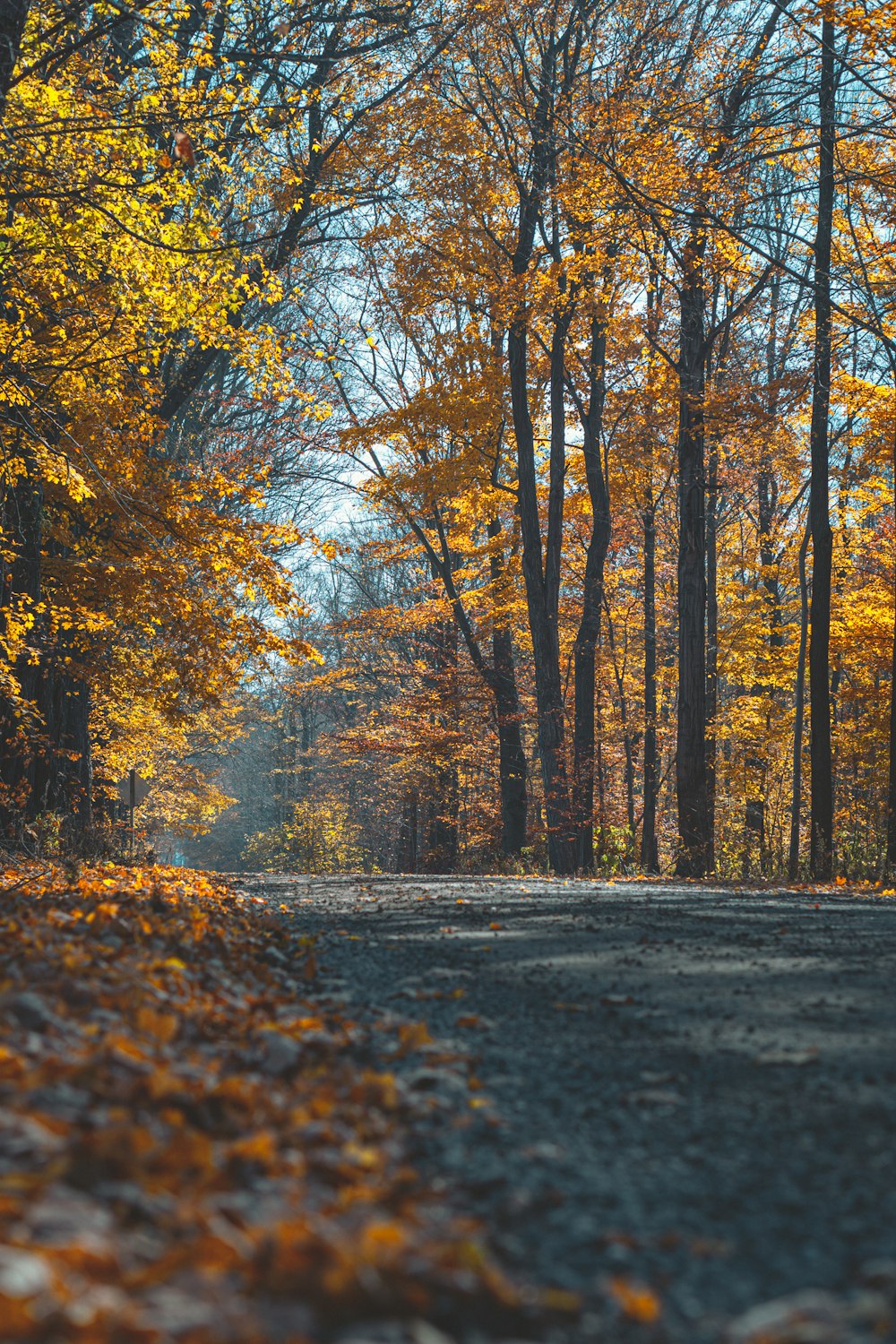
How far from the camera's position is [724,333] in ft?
60.4

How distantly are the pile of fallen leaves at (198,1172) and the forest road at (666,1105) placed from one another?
203mm

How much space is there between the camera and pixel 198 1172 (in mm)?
1930

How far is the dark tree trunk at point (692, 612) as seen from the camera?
13281 mm

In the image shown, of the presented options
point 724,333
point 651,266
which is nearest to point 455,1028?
point 651,266

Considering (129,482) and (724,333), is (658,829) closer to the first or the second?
(724,333)

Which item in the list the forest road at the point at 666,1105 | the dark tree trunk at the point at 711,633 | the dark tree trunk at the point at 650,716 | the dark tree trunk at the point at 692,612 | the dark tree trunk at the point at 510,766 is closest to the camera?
the forest road at the point at 666,1105

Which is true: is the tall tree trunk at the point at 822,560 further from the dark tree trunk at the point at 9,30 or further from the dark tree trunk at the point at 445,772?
the dark tree trunk at the point at 9,30

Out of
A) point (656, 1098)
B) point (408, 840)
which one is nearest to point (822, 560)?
point (656, 1098)

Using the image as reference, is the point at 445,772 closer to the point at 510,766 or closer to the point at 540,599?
the point at 510,766

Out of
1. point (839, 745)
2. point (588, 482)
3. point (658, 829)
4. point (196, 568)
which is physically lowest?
point (658, 829)

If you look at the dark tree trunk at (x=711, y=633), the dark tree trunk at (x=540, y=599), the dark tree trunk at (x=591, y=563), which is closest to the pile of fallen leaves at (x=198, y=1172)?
the dark tree trunk at (x=540, y=599)

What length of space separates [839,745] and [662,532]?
23.2 ft

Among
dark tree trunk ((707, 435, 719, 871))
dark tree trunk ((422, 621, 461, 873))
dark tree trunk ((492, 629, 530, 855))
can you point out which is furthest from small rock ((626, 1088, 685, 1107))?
dark tree trunk ((422, 621, 461, 873))

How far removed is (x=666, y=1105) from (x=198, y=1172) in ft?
4.43
